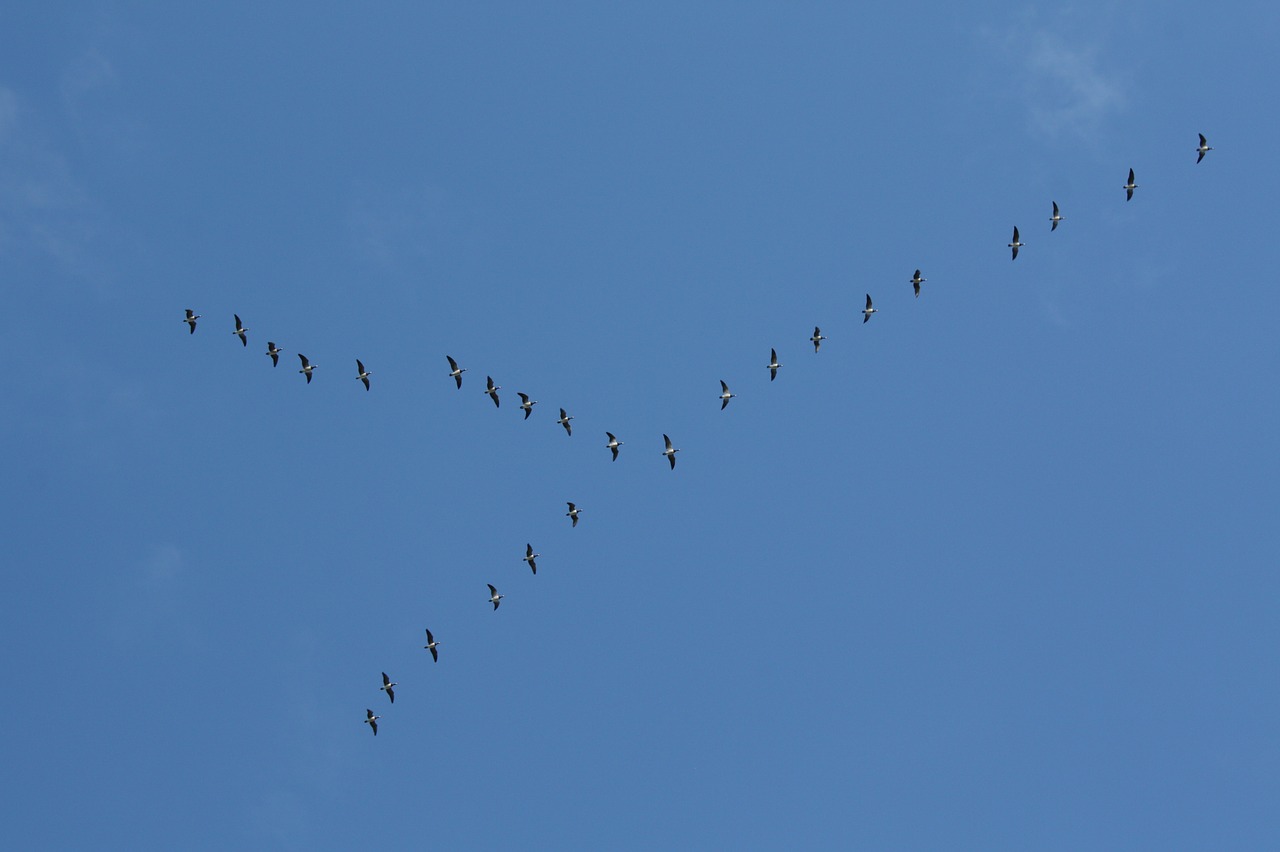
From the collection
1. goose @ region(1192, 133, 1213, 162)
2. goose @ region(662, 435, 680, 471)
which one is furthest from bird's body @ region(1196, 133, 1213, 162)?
goose @ region(662, 435, 680, 471)

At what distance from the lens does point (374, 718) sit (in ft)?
402

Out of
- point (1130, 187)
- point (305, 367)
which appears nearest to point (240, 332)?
point (305, 367)

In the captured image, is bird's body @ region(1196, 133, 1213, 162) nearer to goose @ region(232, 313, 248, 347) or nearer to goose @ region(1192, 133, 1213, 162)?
goose @ region(1192, 133, 1213, 162)

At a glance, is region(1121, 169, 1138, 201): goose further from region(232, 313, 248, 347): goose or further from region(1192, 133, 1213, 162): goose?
region(232, 313, 248, 347): goose

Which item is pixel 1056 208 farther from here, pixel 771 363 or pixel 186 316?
pixel 186 316

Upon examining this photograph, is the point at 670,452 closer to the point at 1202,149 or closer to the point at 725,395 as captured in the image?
the point at 725,395

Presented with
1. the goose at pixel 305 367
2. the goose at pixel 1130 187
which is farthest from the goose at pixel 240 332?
the goose at pixel 1130 187

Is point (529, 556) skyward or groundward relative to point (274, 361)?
groundward

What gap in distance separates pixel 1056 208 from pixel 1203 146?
1371 centimetres

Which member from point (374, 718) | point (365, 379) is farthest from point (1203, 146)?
point (374, 718)

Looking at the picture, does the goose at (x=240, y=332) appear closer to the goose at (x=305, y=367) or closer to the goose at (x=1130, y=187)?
the goose at (x=305, y=367)

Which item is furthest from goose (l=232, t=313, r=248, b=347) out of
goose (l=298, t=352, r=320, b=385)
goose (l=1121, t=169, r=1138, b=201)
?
goose (l=1121, t=169, r=1138, b=201)

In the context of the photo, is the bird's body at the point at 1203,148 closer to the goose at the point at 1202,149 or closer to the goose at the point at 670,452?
the goose at the point at 1202,149

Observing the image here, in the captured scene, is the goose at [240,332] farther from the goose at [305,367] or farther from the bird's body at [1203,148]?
the bird's body at [1203,148]
